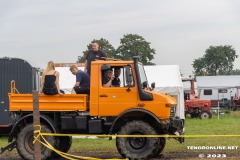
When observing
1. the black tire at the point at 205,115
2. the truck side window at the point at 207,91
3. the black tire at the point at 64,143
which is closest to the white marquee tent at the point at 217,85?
the truck side window at the point at 207,91

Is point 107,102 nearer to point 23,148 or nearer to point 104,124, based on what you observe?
point 104,124

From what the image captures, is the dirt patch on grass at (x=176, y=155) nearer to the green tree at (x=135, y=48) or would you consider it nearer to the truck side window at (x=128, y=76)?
the truck side window at (x=128, y=76)

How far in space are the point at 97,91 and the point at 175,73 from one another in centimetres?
1362

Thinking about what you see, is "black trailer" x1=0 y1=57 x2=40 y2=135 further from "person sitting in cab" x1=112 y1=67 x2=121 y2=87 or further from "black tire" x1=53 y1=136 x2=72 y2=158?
"person sitting in cab" x1=112 y1=67 x2=121 y2=87

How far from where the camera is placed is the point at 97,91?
1217 cm

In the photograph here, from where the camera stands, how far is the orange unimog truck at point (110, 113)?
472 inches

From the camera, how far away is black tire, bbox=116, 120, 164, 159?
1187cm

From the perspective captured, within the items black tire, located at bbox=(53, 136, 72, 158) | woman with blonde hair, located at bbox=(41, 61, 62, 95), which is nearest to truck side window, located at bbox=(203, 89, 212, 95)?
black tire, located at bbox=(53, 136, 72, 158)

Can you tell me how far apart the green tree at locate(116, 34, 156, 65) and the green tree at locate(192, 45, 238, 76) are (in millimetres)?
26999

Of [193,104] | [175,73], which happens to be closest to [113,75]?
[175,73]

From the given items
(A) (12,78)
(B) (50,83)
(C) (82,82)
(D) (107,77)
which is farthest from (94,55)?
(A) (12,78)

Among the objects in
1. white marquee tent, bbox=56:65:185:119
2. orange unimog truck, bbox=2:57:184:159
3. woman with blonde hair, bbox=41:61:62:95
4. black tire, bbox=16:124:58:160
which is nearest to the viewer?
orange unimog truck, bbox=2:57:184:159

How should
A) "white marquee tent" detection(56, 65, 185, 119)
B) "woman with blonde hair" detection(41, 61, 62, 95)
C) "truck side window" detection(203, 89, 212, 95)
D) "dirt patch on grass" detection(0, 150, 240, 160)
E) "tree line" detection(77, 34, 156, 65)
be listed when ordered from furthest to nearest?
"tree line" detection(77, 34, 156, 65), "truck side window" detection(203, 89, 212, 95), "white marquee tent" detection(56, 65, 185, 119), "dirt patch on grass" detection(0, 150, 240, 160), "woman with blonde hair" detection(41, 61, 62, 95)

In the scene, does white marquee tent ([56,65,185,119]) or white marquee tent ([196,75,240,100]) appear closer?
white marquee tent ([56,65,185,119])
